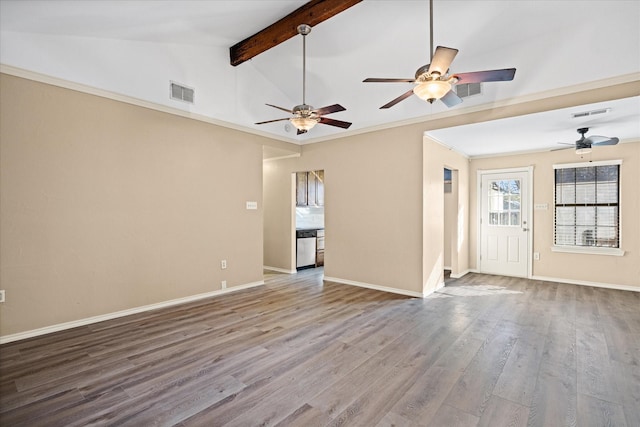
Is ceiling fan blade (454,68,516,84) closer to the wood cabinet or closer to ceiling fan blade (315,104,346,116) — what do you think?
ceiling fan blade (315,104,346,116)

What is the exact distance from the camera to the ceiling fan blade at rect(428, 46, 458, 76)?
2.27m

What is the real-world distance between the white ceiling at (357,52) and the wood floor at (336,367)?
2.62m

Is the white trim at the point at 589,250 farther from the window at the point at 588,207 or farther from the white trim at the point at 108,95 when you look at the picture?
the white trim at the point at 108,95

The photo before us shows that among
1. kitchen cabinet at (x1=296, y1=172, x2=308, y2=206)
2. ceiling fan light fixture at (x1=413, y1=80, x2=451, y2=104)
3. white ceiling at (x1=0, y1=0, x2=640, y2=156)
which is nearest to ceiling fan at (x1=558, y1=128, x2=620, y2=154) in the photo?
white ceiling at (x1=0, y1=0, x2=640, y2=156)

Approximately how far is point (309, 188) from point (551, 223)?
481 cm

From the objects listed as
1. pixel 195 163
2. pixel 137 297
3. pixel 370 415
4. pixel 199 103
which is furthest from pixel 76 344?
pixel 199 103

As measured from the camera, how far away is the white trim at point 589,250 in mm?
5277

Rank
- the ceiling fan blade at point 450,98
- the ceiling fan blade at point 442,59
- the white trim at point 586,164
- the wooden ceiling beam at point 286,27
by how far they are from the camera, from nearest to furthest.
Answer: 1. the ceiling fan blade at point 442,59
2. the ceiling fan blade at point 450,98
3. the wooden ceiling beam at point 286,27
4. the white trim at point 586,164

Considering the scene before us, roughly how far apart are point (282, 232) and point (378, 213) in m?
2.31

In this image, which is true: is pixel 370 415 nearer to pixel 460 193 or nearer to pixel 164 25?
pixel 164 25

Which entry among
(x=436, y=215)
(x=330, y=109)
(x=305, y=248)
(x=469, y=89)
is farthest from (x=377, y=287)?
(x=469, y=89)

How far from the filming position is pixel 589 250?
18.0 feet

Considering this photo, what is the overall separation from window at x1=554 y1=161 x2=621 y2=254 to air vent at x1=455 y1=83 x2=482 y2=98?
9.61ft

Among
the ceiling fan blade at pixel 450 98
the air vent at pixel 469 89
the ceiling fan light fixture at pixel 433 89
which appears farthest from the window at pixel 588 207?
the ceiling fan light fixture at pixel 433 89
